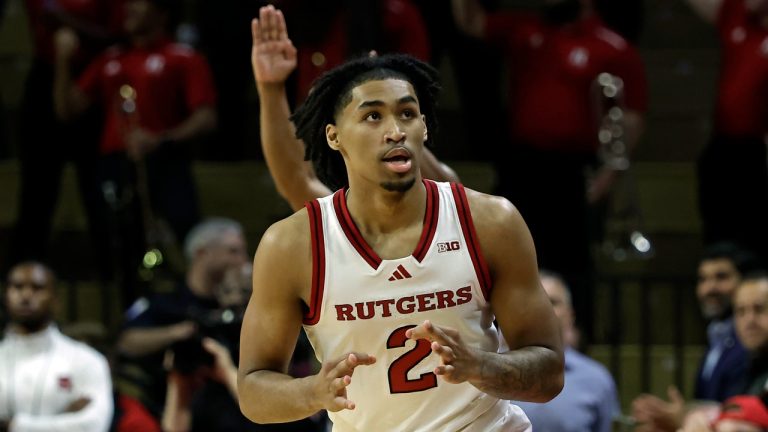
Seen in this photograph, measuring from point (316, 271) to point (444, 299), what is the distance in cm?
37

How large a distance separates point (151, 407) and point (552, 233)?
8.28 feet

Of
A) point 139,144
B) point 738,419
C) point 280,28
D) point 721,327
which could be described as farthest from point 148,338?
point 738,419

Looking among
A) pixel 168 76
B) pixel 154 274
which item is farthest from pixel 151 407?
pixel 168 76

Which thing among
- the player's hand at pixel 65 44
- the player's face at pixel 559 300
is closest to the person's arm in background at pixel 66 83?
the player's hand at pixel 65 44

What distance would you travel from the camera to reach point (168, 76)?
9.49 metres

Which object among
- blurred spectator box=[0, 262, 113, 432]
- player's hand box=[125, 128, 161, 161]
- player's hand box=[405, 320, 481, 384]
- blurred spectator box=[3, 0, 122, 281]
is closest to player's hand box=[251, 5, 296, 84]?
player's hand box=[405, 320, 481, 384]

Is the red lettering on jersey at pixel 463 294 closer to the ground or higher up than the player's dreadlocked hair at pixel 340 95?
closer to the ground

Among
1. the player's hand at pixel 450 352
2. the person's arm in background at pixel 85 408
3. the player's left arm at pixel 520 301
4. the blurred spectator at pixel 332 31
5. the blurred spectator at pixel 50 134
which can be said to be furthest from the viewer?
the blurred spectator at pixel 50 134

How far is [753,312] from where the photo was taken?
24.3 ft

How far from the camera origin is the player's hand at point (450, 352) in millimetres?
3949

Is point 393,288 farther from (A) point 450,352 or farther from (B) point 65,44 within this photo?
(B) point 65,44

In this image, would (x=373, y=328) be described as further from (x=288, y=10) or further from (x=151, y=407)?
(x=288, y=10)

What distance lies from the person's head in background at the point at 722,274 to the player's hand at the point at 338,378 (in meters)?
4.69

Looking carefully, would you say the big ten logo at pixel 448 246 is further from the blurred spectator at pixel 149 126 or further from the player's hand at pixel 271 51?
the blurred spectator at pixel 149 126
